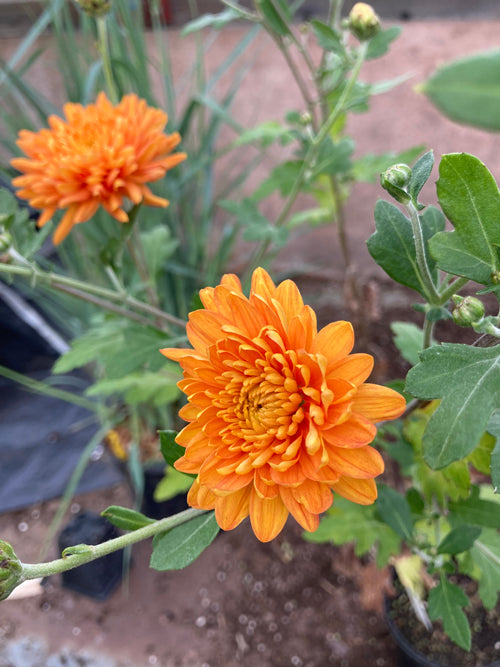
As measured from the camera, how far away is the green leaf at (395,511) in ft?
1.80

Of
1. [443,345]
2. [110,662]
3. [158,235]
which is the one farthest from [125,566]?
[443,345]

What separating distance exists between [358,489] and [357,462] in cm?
2

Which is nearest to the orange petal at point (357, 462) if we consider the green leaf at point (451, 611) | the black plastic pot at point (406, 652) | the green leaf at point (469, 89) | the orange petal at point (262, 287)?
the orange petal at point (262, 287)

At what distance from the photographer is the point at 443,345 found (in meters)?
0.32

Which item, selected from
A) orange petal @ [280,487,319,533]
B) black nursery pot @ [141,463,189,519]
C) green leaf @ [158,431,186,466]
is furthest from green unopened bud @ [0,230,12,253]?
black nursery pot @ [141,463,189,519]

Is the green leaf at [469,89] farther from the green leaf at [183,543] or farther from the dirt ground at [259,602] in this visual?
the dirt ground at [259,602]

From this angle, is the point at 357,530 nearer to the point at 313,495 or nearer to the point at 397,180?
the point at 313,495

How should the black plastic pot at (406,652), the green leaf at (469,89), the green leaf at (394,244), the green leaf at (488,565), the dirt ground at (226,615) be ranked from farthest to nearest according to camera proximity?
the dirt ground at (226,615), the black plastic pot at (406,652), the green leaf at (488,565), the green leaf at (394,244), the green leaf at (469,89)

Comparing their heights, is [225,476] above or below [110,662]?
above

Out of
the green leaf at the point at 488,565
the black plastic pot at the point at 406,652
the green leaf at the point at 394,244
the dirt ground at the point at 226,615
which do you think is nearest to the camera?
the green leaf at the point at 394,244

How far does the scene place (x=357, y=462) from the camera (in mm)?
307

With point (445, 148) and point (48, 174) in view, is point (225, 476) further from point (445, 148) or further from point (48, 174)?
point (445, 148)

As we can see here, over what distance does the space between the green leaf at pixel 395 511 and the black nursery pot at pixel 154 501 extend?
593 millimetres

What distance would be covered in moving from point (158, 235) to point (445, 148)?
27.2 inches
